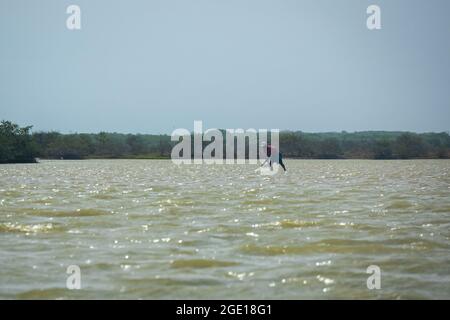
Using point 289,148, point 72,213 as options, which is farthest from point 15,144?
point 72,213

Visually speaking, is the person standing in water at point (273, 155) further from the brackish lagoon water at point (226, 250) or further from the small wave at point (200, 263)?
the small wave at point (200, 263)

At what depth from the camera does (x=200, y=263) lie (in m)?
7.58

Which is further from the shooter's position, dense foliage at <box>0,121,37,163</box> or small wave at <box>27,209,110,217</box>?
dense foliage at <box>0,121,37,163</box>

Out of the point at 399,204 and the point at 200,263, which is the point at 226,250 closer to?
the point at 200,263

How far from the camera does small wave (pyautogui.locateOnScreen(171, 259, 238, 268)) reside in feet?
24.5

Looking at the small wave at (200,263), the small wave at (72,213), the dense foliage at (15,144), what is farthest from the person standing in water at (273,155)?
the dense foliage at (15,144)

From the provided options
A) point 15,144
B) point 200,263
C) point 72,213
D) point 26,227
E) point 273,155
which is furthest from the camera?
point 15,144

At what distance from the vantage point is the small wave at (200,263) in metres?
7.47

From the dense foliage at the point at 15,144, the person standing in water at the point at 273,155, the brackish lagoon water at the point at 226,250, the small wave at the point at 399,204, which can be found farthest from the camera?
the dense foliage at the point at 15,144

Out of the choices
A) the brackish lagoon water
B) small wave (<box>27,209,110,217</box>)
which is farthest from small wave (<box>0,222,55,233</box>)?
small wave (<box>27,209,110,217</box>)

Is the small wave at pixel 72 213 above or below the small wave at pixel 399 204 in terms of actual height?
above

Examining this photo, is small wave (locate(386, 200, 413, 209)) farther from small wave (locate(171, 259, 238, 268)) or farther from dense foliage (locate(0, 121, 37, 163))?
dense foliage (locate(0, 121, 37, 163))
